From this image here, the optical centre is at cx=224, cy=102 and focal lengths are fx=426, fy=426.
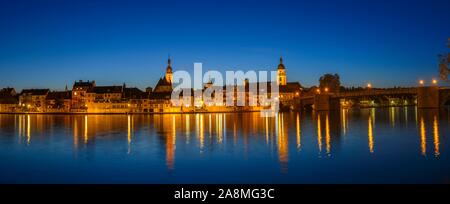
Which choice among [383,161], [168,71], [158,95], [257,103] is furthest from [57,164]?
[168,71]

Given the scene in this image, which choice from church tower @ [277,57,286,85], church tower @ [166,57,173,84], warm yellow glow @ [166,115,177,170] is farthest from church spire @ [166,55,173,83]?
warm yellow glow @ [166,115,177,170]

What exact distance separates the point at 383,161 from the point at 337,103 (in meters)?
89.4

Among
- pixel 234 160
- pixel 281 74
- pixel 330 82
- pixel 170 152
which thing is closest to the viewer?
pixel 234 160

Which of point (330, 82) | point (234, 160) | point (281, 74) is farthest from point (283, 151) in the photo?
point (281, 74)

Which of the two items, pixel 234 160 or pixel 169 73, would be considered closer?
pixel 234 160

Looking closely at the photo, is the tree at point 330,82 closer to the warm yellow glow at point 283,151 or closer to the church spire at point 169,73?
the church spire at point 169,73

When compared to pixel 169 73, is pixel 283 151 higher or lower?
lower

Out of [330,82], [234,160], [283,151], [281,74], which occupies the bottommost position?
[234,160]

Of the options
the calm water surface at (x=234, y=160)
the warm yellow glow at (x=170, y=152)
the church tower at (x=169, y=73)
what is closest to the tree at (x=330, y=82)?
the church tower at (x=169, y=73)

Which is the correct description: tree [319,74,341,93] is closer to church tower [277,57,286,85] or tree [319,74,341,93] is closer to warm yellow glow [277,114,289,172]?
church tower [277,57,286,85]

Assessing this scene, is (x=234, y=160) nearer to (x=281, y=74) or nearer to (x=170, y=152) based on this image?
(x=170, y=152)
